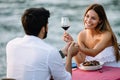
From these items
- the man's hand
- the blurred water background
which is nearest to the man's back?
the man's hand

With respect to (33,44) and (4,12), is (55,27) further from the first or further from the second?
(33,44)

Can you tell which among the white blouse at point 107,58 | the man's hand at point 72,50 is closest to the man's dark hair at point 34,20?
the man's hand at point 72,50

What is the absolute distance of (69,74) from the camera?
1954 mm

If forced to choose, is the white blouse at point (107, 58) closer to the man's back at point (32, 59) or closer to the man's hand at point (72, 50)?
the man's hand at point (72, 50)

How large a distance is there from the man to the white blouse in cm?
89

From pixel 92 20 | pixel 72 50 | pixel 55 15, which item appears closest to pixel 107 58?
pixel 92 20

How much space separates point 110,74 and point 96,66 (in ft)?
0.46

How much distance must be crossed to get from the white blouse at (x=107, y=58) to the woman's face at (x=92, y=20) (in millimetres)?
254

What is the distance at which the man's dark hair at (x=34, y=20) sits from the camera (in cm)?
184

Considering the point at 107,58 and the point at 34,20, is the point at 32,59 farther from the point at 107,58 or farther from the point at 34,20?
the point at 107,58

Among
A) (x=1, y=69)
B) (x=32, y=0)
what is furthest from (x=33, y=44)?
(x=32, y=0)

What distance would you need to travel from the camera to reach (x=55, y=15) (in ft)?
35.4

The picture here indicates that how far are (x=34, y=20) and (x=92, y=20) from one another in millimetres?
1164

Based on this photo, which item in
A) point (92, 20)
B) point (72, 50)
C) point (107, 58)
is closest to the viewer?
point (72, 50)
